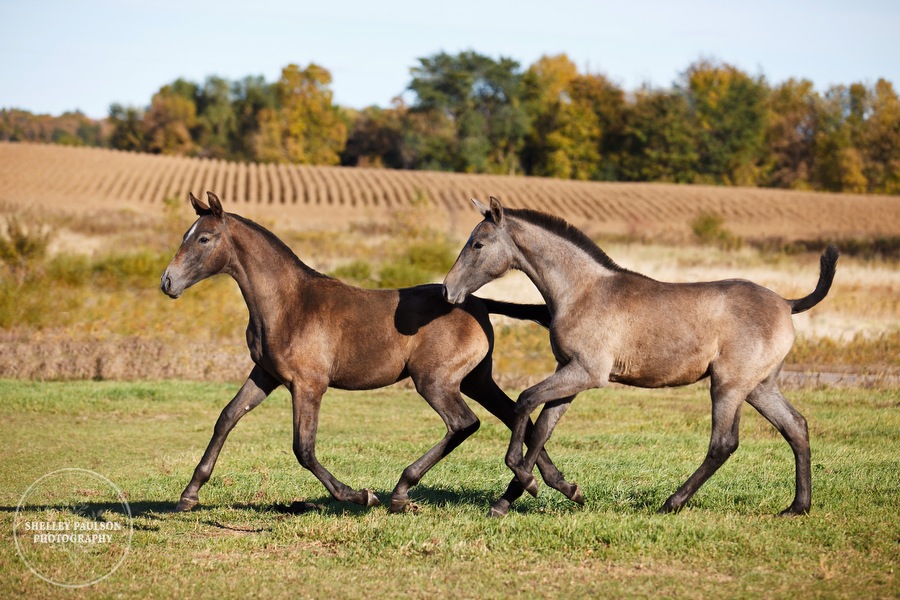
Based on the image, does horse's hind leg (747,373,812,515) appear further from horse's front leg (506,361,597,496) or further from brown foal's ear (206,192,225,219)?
brown foal's ear (206,192,225,219)

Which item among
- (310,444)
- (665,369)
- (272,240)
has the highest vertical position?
(272,240)

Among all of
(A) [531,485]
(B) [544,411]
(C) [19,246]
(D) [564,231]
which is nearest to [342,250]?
(C) [19,246]

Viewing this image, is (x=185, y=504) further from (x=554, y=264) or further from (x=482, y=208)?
(x=554, y=264)

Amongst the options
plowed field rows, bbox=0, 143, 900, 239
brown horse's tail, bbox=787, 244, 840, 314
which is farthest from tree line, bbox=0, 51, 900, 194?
brown horse's tail, bbox=787, 244, 840, 314

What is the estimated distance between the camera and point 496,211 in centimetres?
710

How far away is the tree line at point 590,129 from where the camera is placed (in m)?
83.1

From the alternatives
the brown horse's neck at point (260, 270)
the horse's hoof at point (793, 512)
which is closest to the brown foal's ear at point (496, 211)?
the brown horse's neck at point (260, 270)

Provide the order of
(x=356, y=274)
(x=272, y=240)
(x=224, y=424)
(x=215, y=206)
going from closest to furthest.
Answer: (x=215, y=206), (x=224, y=424), (x=272, y=240), (x=356, y=274)

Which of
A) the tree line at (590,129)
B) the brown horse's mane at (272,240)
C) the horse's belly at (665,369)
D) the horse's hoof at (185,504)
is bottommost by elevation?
the horse's hoof at (185,504)

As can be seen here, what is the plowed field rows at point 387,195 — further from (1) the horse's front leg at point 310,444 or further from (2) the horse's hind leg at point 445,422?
(2) the horse's hind leg at point 445,422

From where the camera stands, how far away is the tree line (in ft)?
273

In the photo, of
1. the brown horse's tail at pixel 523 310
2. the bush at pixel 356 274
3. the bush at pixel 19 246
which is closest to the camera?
the brown horse's tail at pixel 523 310

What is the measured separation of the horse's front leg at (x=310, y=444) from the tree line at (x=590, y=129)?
7916 centimetres

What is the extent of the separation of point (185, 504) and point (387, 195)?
58260mm
